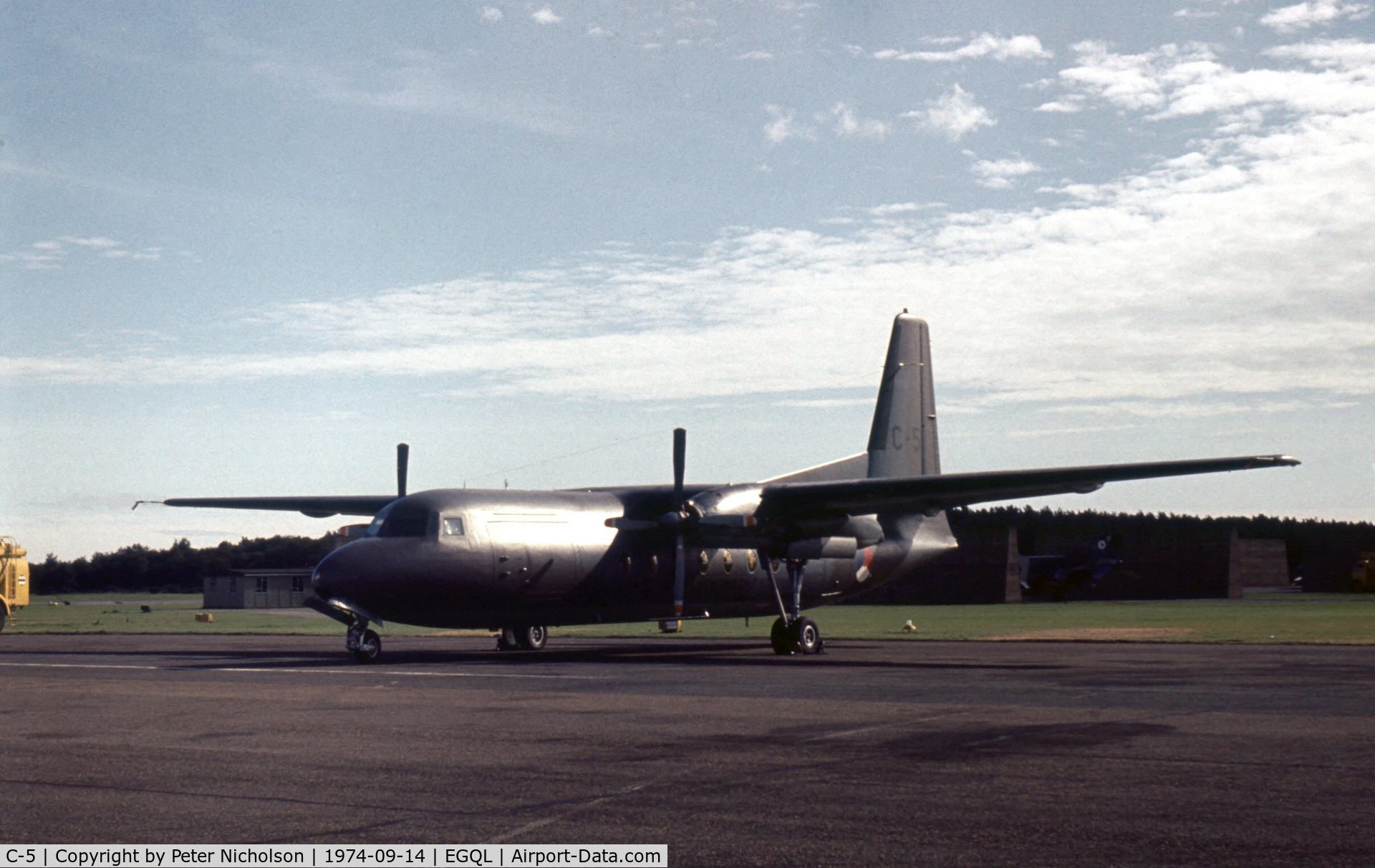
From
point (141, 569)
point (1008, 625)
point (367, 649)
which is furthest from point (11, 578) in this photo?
point (141, 569)

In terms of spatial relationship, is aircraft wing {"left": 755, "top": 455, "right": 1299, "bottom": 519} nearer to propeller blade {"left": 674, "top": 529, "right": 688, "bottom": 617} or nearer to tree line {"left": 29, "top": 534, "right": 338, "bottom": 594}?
propeller blade {"left": 674, "top": 529, "right": 688, "bottom": 617}

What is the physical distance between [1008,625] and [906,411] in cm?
1023

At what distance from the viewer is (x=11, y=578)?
1956 inches

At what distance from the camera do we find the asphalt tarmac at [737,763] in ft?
27.3

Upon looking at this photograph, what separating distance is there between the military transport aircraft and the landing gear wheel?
0.03 m

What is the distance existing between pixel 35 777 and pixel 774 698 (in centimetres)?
942

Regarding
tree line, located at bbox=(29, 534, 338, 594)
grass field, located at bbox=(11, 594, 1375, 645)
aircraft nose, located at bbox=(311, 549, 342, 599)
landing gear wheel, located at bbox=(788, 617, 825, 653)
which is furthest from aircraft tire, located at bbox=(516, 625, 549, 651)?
tree line, located at bbox=(29, 534, 338, 594)

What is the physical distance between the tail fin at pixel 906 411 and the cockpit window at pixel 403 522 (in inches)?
570

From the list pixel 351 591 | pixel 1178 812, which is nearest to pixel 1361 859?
pixel 1178 812

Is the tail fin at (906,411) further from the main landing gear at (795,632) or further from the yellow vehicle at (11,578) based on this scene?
the yellow vehicle at (11,578)

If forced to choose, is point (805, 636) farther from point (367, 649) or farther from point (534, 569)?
point (367, 649)

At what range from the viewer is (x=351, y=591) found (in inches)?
1011

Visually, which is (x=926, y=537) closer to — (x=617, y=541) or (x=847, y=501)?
(x=847, y=501)

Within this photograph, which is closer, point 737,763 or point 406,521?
point 737,763
